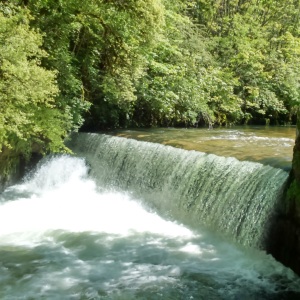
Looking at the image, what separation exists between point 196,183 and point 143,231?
152cm

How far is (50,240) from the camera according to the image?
A: 7336 millimetres

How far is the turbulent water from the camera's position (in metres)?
5.38

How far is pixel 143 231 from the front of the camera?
26.0ft

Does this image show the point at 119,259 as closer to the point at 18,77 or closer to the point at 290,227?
the point at 290,227

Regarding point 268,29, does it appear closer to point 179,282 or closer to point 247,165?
point 247,165

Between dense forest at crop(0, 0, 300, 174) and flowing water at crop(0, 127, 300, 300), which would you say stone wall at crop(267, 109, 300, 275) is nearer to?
flowing water at crop(0, 127, 300, 300)

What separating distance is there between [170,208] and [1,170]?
196 inches

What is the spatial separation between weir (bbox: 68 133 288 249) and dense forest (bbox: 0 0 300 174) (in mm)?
1778

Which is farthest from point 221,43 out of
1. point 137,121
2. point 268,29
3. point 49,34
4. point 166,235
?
point 166,235

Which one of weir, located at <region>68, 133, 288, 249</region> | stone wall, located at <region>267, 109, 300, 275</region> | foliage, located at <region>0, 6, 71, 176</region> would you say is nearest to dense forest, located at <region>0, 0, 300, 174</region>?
foliage, located at <region>0, 6, 71, 176</region>

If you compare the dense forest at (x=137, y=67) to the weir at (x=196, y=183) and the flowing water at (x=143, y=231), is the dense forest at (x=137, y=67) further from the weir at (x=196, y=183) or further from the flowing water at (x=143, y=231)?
the weir at (x=196, y=183)

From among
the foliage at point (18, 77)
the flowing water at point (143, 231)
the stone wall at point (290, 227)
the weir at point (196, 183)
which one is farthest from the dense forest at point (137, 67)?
the stone wall at point (290, 227)

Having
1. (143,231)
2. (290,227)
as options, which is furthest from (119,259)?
(290,227)

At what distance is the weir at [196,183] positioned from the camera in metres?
6.73
